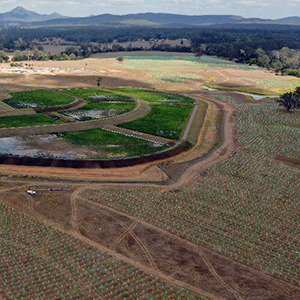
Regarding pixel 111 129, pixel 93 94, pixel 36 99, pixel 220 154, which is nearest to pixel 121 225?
pixel 220 154

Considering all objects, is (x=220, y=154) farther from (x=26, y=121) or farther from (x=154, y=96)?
(x=154, y=96)

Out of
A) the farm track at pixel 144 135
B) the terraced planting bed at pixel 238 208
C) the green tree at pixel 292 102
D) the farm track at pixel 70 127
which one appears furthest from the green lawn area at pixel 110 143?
the green tree at pixel 292 102

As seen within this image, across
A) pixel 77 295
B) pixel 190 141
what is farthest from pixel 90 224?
pixel 190 141

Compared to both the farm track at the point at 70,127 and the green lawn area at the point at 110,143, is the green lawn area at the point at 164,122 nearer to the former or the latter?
the farm track at the point at 70,127

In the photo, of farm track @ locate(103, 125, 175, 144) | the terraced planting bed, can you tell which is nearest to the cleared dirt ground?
the terraced planting bed

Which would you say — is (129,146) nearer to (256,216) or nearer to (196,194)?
(196,194)

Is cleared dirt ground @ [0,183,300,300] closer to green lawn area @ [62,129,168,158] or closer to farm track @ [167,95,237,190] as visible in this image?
farm track @ [167,95,237,190]
